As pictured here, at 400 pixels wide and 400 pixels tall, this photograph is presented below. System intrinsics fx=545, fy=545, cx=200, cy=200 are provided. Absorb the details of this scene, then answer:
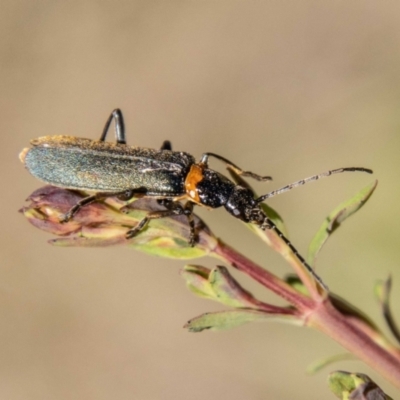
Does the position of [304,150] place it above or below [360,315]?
above

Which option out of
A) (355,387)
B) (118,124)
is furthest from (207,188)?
(355,387)

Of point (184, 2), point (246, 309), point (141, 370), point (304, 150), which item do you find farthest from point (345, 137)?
point (246, 309)

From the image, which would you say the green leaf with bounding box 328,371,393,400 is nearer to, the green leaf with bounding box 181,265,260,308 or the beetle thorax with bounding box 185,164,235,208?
the green leaf with bounding box 181,265,260,308

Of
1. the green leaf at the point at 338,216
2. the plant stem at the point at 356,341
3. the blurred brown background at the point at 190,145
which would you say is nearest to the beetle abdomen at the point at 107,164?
the green leaf at the point at 338,216

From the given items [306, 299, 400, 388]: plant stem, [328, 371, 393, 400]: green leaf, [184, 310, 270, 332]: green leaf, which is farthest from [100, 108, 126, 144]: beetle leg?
[328, 371, 393, 400]: green leaf

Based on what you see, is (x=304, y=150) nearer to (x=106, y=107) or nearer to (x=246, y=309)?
(x=106, y=107)

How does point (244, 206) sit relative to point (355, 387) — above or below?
above

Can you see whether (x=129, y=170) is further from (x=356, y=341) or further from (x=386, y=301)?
(x=356, y=341)
